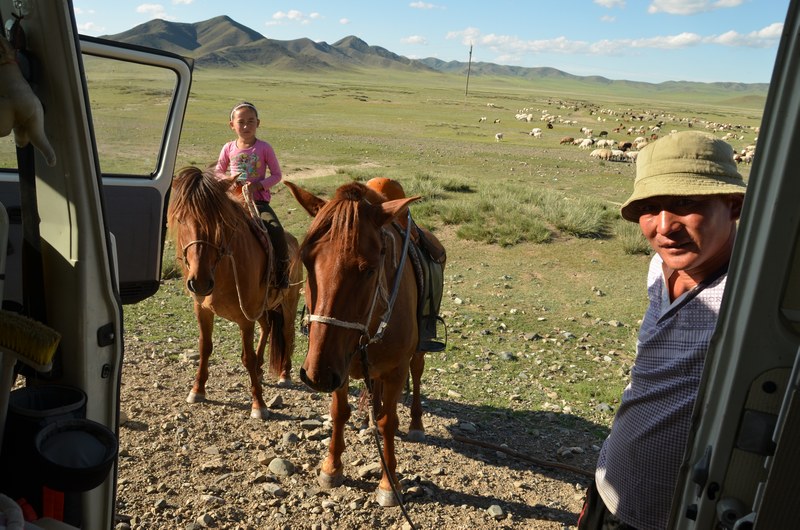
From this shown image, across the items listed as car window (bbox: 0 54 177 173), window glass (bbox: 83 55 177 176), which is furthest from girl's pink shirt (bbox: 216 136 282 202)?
window glass (bbox: 83 55 177 176)

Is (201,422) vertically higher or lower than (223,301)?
lower

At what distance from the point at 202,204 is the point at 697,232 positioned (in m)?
3.79

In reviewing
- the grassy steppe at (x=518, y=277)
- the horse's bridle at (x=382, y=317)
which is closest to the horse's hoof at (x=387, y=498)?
the horse's bridle at (x=382, y=317)

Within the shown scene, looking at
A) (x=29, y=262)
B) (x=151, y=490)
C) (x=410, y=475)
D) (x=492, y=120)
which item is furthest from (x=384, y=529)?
(x=492, y=120)

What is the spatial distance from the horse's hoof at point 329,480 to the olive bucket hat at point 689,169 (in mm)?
2932

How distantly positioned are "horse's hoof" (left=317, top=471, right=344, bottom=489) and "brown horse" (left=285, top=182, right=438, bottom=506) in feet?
1.41

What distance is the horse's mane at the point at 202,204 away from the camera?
4695 mm

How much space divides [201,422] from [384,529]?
1915 millimetres

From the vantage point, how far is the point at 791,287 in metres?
1.33

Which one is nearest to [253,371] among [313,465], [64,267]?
[313,465]

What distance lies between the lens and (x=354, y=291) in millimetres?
3160

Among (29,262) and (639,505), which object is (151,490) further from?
(639,505)

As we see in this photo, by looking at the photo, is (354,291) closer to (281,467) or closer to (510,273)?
(281,467)

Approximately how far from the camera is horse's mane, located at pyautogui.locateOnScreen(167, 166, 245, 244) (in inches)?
185
